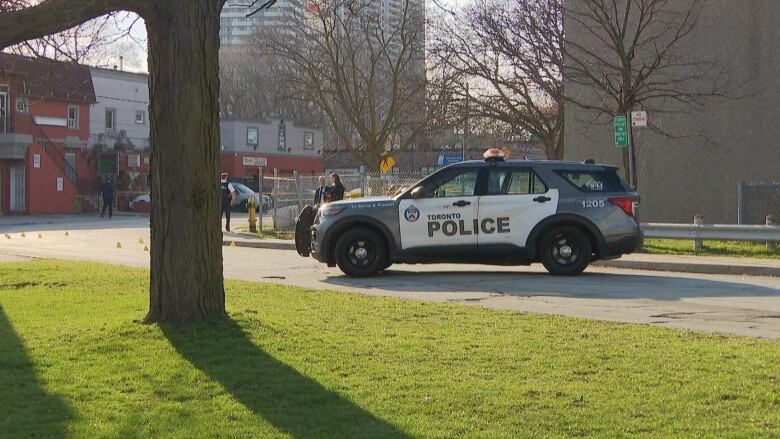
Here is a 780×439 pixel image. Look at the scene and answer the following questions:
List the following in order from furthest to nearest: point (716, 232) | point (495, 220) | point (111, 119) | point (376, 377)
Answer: point (111, 119) < point (716, 232) < point (495, 220) < point (376, 377)

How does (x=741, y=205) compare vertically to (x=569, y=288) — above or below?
above

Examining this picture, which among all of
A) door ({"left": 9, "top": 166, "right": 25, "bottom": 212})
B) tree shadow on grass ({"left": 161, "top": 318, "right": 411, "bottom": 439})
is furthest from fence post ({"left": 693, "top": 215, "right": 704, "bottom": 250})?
door ({"left": 9, "top": 166, "right": 25, "bottom": 212})

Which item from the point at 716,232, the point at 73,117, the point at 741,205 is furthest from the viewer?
the point at 73,117

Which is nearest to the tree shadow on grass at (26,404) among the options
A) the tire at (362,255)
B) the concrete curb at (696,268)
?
the tire at (362,255)

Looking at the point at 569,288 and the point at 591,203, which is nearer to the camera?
the point at 569,288

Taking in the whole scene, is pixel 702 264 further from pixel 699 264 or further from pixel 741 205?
pixel 741 205

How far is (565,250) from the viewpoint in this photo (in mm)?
14453

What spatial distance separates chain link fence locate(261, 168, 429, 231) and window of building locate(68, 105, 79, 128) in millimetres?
21182

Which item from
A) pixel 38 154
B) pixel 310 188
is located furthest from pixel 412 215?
pixel 38 154

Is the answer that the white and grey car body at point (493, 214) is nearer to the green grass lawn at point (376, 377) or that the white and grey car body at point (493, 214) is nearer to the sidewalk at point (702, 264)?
the sidewalk at point (702, 264)

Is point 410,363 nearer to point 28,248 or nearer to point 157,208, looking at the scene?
point 157,208

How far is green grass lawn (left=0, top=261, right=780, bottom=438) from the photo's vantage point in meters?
5.35

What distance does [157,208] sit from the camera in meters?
7.97

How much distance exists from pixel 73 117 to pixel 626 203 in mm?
41424
